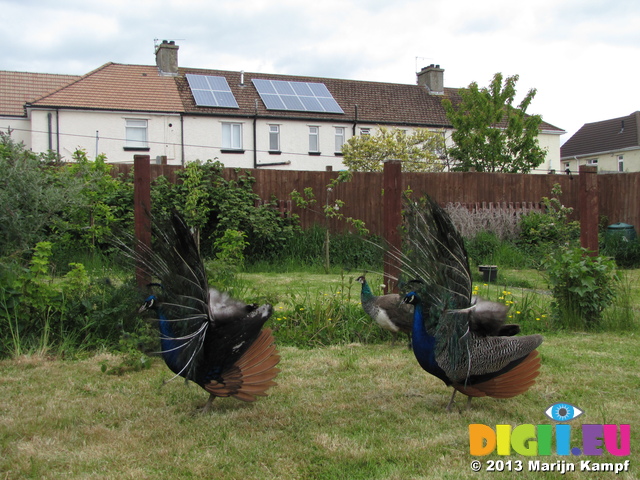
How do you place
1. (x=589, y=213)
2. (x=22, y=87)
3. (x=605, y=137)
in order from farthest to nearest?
1. (x=605, y=137)
2. (x=22, y=87)
3. (x=589, y=213)

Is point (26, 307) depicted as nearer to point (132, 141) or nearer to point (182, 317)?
point (182, 317)

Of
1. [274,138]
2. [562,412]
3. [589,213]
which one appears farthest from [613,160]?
[562,412]

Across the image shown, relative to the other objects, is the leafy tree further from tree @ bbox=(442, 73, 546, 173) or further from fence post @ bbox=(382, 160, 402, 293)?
tree @ bbox=(442, 73, 546, 173)

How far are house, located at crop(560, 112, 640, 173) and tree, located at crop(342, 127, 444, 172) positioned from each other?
16514 mm

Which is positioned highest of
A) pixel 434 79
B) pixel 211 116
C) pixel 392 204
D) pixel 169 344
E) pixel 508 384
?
Result: pixel 434 79

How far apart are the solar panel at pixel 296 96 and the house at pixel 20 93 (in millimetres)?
8910

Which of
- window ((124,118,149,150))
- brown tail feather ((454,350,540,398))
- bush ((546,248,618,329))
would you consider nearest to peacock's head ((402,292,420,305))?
brown tail feather ((454,350,540,398))

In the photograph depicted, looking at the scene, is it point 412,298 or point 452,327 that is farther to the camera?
point 412,298

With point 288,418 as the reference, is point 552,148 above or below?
above

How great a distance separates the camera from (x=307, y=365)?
557cm

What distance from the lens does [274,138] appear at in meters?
27.1

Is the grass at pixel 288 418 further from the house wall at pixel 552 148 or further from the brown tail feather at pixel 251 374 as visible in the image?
the house wall at pixel 552 148

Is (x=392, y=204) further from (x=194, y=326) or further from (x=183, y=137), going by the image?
(x=183, y=137)

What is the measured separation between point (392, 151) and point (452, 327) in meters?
20.6
